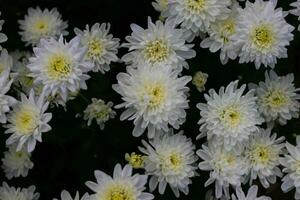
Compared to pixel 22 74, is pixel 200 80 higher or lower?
lower

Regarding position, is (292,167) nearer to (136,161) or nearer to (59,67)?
(136,161)

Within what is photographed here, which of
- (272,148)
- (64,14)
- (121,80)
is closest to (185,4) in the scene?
(121,80)

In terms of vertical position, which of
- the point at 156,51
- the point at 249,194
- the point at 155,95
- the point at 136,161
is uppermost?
the point at 156,51

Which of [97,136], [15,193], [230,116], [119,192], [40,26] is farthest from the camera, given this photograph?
[40,26]

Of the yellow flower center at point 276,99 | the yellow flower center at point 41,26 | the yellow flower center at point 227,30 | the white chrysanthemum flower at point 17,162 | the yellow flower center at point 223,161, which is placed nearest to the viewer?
the yellow flower center at point 223,161

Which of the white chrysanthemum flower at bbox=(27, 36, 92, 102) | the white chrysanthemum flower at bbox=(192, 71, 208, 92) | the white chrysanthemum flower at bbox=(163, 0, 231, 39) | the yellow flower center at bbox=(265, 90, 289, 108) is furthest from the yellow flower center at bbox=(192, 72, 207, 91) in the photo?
the white chrysanthemum flower at bbox=(27, 36, 92, 102)

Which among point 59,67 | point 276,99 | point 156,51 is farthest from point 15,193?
point 276,99

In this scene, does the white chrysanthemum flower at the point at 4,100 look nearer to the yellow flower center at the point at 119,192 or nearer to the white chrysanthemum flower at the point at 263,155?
the yellow flower center at the point at 119,192

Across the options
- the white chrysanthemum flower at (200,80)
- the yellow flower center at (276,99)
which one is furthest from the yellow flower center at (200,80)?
the yellow flower center at (276,99)

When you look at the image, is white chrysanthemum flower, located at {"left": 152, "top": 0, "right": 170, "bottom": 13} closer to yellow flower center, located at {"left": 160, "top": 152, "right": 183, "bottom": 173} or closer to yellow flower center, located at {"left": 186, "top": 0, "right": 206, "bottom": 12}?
yellow flower center, located at {"left": 186, "top": 0, "right": 206, "bottom": 12}
